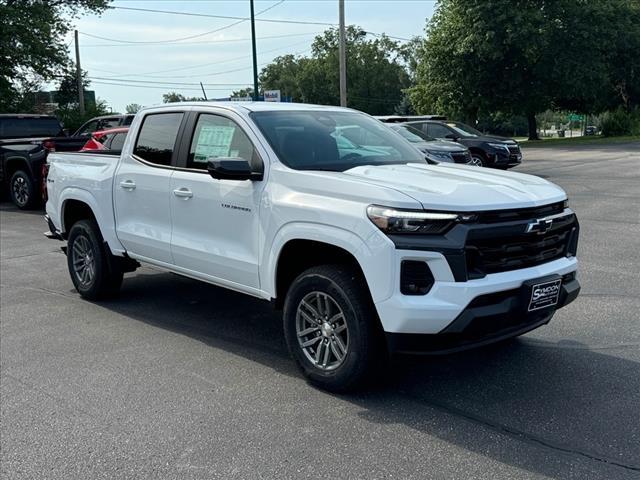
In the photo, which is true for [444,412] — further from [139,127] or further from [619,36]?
[619,36]

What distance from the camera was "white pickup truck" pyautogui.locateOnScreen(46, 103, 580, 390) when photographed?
12.7ft

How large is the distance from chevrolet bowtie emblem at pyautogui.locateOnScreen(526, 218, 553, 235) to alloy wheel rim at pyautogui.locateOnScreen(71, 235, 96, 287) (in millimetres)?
4379

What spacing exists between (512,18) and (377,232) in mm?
35290

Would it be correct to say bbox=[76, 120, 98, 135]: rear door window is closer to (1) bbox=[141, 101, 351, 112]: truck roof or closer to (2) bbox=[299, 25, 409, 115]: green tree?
(1) bbox=[141, 101, 351, 112]: truck roof

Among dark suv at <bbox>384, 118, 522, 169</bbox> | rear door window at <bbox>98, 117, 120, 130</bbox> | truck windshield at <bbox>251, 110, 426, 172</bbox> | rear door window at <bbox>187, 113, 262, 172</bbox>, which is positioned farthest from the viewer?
dark suv at <bbox>384, 118, 522, 169</bbox>

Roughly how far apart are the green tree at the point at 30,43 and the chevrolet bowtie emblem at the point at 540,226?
2896 cm

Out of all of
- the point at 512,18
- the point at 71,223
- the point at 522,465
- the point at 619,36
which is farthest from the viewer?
the point at 619,36

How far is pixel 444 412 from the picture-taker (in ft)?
13.5

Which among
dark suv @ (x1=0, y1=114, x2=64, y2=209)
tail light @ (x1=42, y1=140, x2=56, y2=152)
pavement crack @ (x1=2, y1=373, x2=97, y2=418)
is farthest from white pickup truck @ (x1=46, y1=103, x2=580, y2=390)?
dark suv @ (x1=0, y1=114, x2=64, y2=209)

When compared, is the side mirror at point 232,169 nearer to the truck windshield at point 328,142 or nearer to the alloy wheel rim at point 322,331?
the truck windshield at point 328,142

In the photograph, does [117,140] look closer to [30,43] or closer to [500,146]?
[500,146]

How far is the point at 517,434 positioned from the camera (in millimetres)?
3781

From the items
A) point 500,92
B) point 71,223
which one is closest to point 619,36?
point 500,92

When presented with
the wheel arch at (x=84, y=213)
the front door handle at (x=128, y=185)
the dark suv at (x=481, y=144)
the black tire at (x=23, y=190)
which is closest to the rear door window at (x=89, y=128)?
the black tire at (x=23, y=190)
